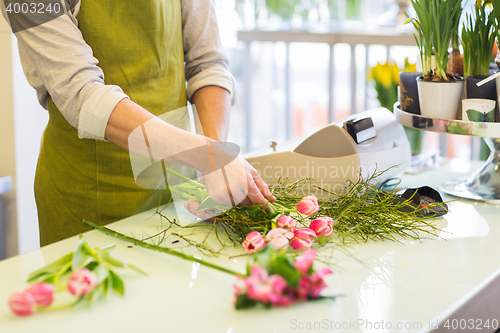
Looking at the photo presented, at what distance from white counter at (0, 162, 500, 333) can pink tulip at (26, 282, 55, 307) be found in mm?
23

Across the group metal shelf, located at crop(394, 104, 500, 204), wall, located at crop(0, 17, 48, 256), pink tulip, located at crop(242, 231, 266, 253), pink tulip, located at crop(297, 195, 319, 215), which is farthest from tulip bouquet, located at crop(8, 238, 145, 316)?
wall, located at crop(0, 17, 48, 256)

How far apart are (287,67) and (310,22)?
0.30 metres

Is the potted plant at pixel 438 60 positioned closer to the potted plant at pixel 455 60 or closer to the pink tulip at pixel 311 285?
the potted plant at pixel 455 60

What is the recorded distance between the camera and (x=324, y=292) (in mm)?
606

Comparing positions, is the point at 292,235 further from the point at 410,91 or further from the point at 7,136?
the point at 7,136

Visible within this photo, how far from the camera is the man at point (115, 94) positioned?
2.66 feet

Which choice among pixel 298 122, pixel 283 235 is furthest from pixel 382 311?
pixel 298 122

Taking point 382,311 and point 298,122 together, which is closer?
point 382,311

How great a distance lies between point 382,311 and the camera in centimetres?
57

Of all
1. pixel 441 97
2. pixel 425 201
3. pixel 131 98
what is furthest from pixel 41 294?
pixel 441 97

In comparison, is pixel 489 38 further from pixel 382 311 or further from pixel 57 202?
pixel 57 202

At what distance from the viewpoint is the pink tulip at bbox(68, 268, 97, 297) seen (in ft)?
1.79

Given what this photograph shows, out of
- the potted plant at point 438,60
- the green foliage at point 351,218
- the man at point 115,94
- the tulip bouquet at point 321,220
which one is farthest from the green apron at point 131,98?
the potted plant at point 438,60

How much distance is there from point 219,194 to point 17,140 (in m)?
1.04
